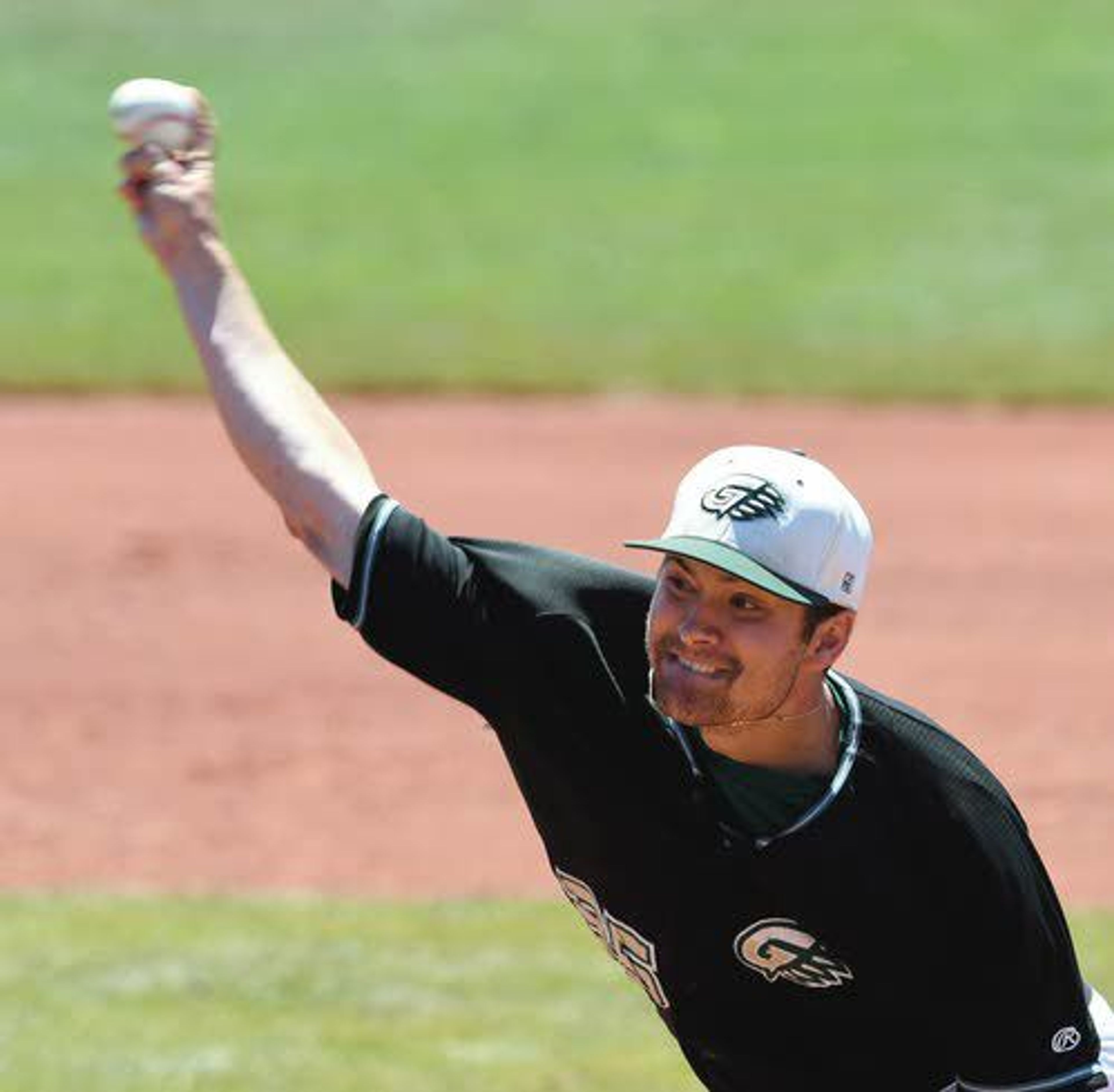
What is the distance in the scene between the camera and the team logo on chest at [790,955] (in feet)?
13.1

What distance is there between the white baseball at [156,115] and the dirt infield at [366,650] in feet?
15.9

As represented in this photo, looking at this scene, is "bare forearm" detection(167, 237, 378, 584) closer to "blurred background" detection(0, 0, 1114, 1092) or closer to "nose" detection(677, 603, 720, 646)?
"nose" detection(677, 603, 720, 646)

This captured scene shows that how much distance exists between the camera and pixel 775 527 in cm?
385

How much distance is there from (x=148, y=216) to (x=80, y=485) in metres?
9.49

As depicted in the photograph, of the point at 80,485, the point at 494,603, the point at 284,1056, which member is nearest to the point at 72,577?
the point at 80,485

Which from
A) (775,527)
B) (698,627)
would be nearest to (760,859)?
(698,627)

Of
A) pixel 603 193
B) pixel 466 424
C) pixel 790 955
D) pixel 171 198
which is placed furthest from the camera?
pixel 603 193

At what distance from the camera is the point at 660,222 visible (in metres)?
19.2

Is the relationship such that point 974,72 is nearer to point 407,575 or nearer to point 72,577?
point 72,577

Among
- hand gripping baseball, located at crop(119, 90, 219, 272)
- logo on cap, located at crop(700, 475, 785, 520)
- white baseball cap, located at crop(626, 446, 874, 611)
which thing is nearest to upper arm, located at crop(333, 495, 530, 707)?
white baseball cap, located at crop(626, 446, 874, 611)

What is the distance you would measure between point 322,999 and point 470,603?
3442 millimetres

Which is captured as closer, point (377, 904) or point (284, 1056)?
point (284, 1056)

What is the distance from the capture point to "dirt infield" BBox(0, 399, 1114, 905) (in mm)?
9031

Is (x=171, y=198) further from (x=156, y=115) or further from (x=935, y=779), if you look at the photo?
(x=935, y=779)
